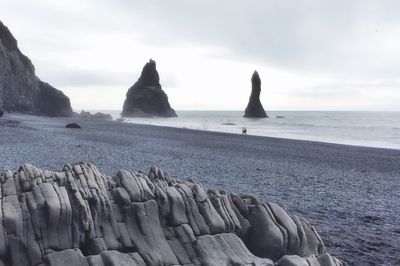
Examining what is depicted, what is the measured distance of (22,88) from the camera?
3730 inches

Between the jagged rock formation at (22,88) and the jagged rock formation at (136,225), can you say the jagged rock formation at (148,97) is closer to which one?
the jagged rock formation at (22,88)

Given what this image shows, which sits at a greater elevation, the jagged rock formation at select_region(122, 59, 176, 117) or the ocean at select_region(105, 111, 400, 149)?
the jagged rock formation at select_region(122, 59, 176, 117)

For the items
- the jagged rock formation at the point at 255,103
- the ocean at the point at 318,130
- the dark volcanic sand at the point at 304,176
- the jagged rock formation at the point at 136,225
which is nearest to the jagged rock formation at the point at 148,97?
the jagged rock formation at the point at 255,103

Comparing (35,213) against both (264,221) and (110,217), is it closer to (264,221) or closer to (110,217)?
(110,217)

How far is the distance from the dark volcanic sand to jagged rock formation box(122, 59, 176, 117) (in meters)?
126

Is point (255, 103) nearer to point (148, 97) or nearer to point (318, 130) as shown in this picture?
point (148, 97)

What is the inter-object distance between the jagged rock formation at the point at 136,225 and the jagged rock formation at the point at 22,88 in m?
79.0

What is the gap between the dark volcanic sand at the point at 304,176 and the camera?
13359 millimetres

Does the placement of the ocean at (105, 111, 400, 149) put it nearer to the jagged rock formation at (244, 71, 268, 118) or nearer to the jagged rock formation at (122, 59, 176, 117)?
the jagged rock formation at (244, 71, 268, 118)

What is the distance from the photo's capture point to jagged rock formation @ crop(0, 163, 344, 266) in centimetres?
840

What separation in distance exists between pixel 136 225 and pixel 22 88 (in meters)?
96.1

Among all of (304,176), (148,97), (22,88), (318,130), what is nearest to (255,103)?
(148,97)

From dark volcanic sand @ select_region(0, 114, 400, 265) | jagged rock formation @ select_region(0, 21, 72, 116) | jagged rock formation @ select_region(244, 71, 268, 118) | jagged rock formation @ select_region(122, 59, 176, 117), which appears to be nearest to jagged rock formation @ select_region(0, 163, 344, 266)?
dark volcanic sand @ select_region(0, 114, 400, 265)

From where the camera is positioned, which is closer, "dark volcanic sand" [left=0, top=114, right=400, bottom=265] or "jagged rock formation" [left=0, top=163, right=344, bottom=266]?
"jagged rock formation" [left=0, top=163, right=344, bottom=266]
